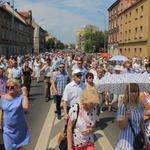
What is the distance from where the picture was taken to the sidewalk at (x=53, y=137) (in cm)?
641

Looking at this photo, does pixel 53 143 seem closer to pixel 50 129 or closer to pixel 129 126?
pixel 50 129

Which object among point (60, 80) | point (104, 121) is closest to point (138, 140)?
point (104, 121)

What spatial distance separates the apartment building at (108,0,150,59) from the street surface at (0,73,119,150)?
29.9m

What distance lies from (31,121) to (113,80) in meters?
4.87

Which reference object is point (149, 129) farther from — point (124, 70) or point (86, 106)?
point (124, 70)

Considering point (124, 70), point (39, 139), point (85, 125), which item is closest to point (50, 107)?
point (124, 70)

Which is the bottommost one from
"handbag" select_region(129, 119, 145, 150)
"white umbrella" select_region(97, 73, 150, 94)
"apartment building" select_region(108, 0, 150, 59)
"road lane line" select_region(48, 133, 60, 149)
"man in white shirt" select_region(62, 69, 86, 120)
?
"road lane line" select_region(48, 133, 60, 149)

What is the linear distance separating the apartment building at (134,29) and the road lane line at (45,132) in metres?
31.0

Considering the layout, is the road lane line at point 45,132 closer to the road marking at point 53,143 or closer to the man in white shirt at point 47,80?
the road marking at point 53,143

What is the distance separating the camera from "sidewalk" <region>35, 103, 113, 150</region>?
6409 mm

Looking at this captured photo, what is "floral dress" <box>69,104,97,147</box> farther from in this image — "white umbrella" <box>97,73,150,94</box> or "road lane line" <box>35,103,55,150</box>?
"road lane line" <box>35,103,55,150</box>

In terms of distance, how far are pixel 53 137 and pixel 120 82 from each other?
331cm

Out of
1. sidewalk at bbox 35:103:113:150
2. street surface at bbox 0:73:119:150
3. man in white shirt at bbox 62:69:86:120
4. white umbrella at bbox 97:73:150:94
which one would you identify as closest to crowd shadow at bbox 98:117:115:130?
street surface at bbox 0:73:119:150

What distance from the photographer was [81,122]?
13.0 ft
